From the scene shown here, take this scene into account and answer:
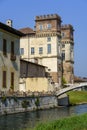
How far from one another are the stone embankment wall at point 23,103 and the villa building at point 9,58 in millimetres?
2537

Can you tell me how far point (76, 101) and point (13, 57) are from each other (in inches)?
1018

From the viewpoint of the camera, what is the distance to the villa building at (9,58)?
4922cm

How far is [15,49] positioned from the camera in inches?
2098

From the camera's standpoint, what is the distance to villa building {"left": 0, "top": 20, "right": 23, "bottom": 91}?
49219 mm

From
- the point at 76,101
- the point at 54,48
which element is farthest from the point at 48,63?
the point at 76,101

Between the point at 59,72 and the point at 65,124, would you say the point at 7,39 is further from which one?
the point at 59,72

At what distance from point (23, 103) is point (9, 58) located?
19.4 feet

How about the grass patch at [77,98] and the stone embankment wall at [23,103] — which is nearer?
the stone embankment wall at [23,103]

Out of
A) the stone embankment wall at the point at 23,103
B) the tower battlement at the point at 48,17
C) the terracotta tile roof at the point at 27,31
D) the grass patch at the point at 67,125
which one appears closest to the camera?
the grass patch at the point at 67,125

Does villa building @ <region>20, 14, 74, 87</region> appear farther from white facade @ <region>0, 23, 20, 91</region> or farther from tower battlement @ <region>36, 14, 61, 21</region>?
white facade @ <region>0, 23, 20, 91</region>

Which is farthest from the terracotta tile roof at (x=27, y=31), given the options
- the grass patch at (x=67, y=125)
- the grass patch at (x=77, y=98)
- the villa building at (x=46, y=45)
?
the grass patch at (x=67, y=125)

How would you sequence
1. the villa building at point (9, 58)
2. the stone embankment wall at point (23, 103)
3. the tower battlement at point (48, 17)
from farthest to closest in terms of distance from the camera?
1. the tower battlement at point (48, 17)
2. the villa building at point (9, 58)
3. the stone embankment wall at point (23, 103)

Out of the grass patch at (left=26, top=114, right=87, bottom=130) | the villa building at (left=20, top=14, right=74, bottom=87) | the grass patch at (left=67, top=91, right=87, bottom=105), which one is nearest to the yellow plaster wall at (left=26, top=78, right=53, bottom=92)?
the grass patch at (left=67, top=91, right=87, bottom=105)

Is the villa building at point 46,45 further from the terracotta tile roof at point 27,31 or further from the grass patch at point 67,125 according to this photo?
the grass patch at point 67,125
